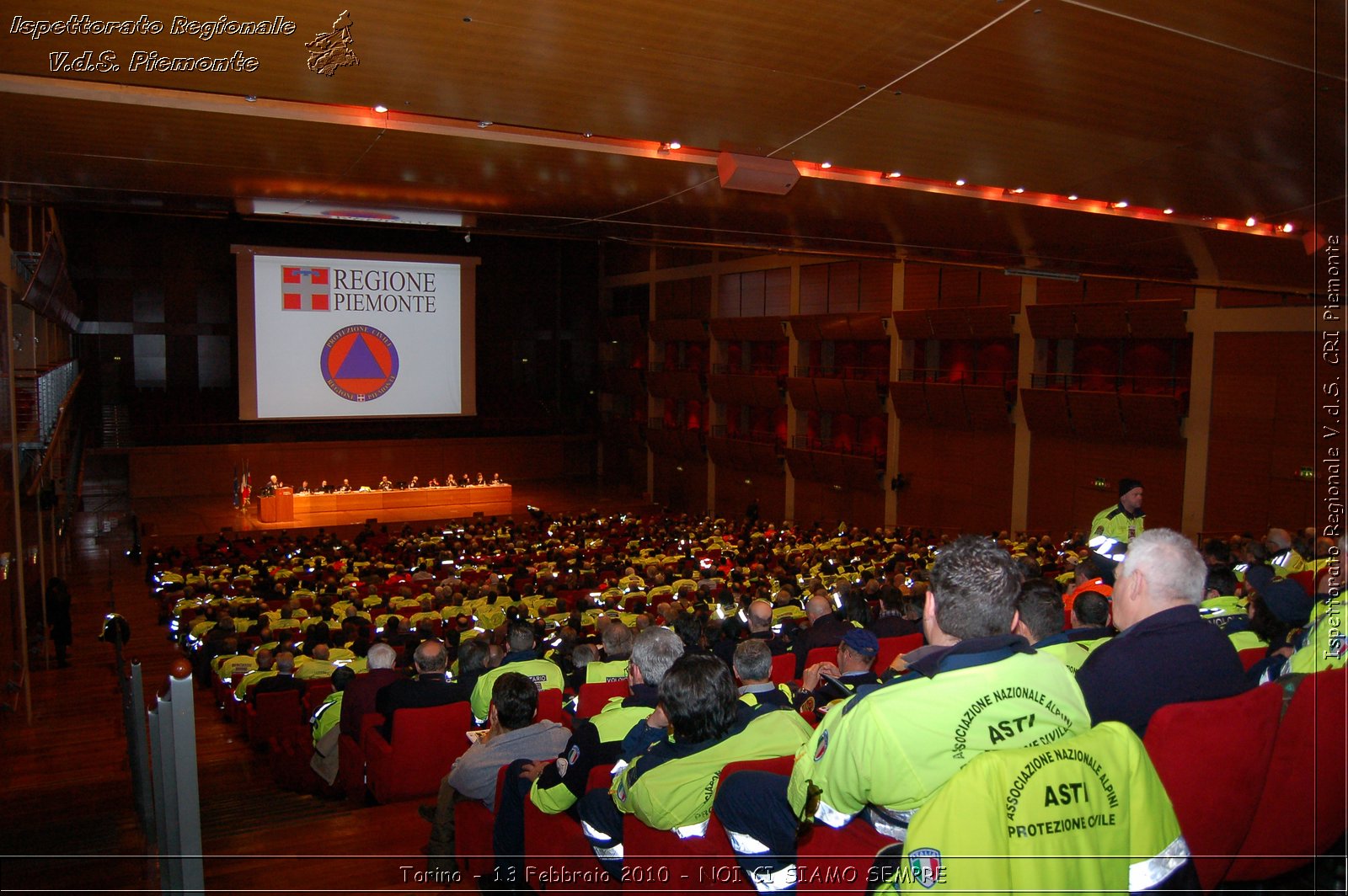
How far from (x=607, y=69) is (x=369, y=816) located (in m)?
4.28

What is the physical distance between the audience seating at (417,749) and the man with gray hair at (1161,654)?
3732mm

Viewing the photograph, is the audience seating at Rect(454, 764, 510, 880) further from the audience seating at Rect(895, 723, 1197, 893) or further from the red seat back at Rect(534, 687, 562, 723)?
the audience seating at Rect(895, 723, 1197, 893)

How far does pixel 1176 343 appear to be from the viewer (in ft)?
56.3

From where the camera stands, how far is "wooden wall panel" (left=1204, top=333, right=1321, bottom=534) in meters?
14.5

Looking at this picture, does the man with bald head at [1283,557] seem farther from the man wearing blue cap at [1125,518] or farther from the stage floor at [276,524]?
the stage floor at [276,524]

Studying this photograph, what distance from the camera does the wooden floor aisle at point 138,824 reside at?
382 cm

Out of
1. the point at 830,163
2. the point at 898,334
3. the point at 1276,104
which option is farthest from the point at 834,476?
the point at 1276,104

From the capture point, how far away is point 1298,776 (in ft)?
7.51

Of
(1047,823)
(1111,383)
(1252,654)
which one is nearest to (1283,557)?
(1252,654)

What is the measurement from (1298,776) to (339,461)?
93.0 ft

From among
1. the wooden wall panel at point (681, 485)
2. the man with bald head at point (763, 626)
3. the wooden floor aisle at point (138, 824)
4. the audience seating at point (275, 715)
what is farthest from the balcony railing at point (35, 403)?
the wooden wall panel at point (681, 485)

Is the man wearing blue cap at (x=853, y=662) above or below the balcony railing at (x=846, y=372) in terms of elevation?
below

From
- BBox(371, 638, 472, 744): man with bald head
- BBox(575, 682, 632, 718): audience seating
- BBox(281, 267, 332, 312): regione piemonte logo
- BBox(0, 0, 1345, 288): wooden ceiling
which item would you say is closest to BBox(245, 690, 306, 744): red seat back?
BBox(371, 638, 472, 744): man with bald head

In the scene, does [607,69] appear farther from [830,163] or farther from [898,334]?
[898,334]
